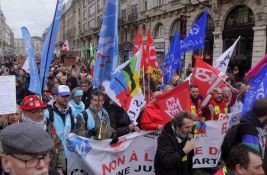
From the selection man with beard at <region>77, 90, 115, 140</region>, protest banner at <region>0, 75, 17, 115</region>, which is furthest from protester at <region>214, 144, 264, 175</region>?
protest banner at <region>0, 75, 17, 115</region>

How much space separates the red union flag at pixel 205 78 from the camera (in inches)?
231

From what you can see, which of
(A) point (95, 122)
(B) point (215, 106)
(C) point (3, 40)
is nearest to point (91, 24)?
(C) point (3, 40)

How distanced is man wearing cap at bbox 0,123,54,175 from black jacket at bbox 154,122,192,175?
2.23 meters

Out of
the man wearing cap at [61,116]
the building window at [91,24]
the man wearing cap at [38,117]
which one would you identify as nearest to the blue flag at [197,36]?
the man wearing cap at [61,116]

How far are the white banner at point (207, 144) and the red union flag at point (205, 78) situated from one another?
98 centimetres

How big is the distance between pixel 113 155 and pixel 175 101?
113cm

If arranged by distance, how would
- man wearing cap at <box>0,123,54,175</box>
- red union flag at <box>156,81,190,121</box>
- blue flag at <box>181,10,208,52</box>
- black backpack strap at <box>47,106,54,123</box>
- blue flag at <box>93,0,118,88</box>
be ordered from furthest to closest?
blue flag at <box>181,10,208,52</box> < blue flag at <box>93,0,118,88</box> < red union flag at <box>156,81,190,121</box> < black backpack strap at <box>47,106,54,123</box> < man wearing cap at <box>0,123,54,175</box>

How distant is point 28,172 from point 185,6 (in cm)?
2517

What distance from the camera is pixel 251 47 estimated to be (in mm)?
18938

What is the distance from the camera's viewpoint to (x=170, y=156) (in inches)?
134

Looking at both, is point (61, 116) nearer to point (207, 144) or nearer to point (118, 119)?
point (118, 119)

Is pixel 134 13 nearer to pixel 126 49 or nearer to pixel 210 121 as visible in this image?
pixel 126 49

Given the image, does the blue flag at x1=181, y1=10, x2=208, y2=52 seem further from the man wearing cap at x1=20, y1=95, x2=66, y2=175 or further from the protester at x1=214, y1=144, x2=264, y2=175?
the protester at x1=214, y1=144, x2=264, y2=175

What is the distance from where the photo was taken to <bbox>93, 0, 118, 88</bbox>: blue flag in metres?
4.46
